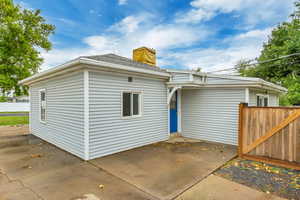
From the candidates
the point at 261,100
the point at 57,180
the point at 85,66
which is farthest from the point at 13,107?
the point at 261,100

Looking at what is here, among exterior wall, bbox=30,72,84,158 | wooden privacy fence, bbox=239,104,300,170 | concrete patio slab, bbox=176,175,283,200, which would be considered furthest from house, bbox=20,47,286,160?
concrete patio slab, bbox=176,175,283,200

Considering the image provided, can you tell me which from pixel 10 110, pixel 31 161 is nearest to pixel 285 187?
pixel 31 161

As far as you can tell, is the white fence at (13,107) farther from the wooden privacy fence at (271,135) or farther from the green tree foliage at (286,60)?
the wooden privacy fence at (271,135)

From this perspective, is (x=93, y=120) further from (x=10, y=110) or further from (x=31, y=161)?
(x=10, y=110)

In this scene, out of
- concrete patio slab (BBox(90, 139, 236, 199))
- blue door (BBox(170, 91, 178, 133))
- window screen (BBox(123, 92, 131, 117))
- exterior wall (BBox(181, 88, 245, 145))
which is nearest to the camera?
concrete patio slab (BBox(90, 139, 236, 199))

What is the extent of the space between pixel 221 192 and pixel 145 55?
6.71m

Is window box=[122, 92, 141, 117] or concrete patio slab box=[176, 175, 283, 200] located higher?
window box=[122, 92, 141, 117]

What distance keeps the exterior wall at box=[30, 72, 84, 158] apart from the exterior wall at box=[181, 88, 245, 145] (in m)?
4.67

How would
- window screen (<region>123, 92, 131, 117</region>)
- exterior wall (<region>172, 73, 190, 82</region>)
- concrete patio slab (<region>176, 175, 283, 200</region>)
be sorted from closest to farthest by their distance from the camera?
concrete patio slab (<region>176, 175, 283, 200</region>) → window screen (<region>123, 92, 131, 117</region>) → exterior wall (<region>172, 73, 190, 82</region>)

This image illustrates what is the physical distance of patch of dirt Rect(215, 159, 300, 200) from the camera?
9.14 feet

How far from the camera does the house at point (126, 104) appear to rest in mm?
4375

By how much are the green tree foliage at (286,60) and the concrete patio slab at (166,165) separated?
8089 mm

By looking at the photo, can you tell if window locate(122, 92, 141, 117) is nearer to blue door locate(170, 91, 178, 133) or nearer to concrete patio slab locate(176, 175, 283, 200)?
blue door locate(170, 91, 178, 133)

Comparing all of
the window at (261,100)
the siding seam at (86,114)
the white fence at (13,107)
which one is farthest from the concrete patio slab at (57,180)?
the white fence at (13,107)
